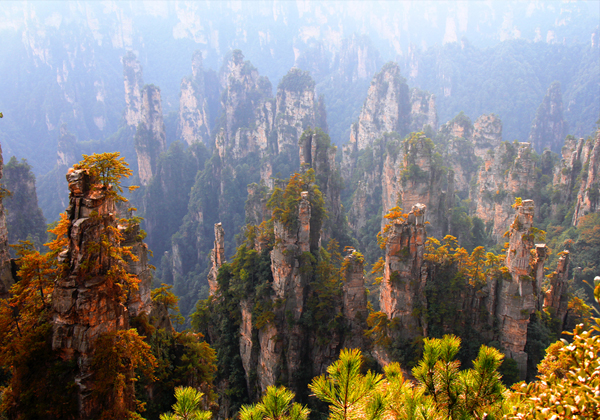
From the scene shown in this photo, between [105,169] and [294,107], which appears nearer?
[105,169]

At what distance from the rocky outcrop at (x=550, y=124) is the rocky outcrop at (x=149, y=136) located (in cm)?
7780

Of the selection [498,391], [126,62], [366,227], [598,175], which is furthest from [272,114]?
[498,391]

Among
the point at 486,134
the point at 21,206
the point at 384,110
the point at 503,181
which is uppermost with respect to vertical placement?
the point at 384,110

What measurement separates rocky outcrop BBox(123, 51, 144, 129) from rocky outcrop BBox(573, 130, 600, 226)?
9678 cm

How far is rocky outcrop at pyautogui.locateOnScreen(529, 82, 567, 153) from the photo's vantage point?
8238 cm

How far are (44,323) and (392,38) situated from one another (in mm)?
162864

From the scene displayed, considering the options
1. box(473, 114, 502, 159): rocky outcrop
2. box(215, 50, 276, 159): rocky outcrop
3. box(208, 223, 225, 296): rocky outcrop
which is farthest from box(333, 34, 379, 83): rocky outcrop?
box(208, 223, 225, 296): rocky outcrop

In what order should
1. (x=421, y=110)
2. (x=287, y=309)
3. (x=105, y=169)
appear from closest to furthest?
(x=105, y=169), (x=287, y=309), (x=421, y=110)

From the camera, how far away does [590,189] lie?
118 feet

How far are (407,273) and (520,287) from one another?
5.58m

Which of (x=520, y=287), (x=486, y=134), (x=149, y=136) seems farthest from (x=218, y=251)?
(x=149, y=136)

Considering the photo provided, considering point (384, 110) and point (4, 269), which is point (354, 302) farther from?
point (384, 110)

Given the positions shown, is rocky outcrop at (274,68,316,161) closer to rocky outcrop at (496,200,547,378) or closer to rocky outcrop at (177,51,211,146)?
rocky outcrop at (177,51,211,146)

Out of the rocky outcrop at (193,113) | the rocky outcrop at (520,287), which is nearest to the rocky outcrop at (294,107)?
the rocky outcrop at (193,113)
